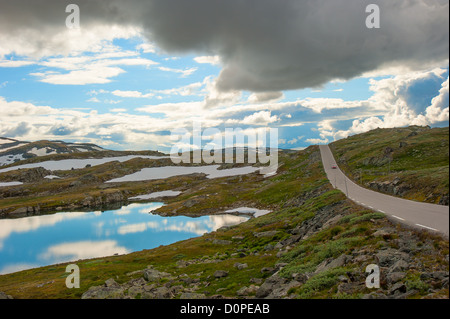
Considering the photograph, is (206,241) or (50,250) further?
(50,250)

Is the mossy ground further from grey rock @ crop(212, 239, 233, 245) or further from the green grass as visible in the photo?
the green grass

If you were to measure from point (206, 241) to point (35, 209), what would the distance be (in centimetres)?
11495

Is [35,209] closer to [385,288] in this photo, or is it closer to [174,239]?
[174,239]

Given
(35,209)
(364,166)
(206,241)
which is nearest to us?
(206,241)

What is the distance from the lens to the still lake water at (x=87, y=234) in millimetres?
66125

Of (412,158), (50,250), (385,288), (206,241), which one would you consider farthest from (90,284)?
(412,158)

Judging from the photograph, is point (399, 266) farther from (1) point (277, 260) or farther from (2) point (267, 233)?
(2) point (267, 233)

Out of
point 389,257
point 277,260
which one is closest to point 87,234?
point 277,260

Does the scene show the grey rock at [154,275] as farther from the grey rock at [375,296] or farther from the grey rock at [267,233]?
the grey rock at [375,296]

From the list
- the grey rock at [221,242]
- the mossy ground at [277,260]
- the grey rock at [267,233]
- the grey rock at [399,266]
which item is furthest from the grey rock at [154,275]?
the grey rock at [399,266]

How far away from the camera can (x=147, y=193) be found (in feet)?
522

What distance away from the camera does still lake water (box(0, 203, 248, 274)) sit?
66125mm

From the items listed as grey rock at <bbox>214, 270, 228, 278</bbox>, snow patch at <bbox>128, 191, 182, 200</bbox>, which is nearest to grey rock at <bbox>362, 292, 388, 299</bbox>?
grey rock at <bbox>214, 270, 228, 278</bbox>
